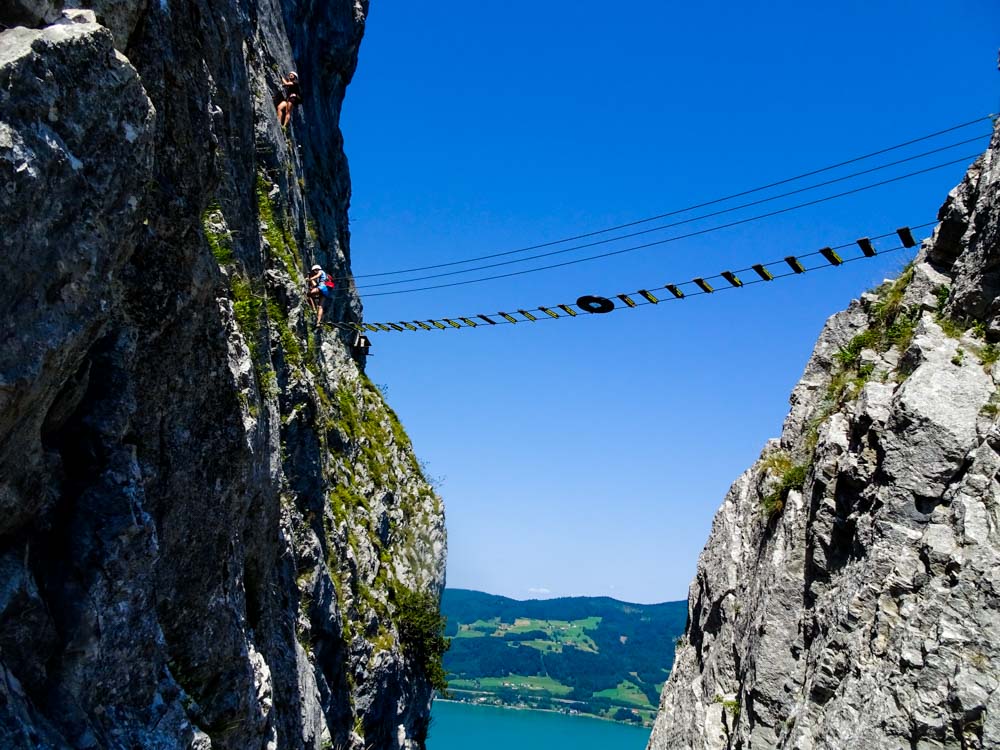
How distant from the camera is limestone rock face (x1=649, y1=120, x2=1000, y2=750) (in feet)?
34.1

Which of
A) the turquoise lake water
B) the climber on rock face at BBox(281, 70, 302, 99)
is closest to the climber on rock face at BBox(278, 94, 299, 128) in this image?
the climber on rock face at BBox(281, 70, 302, 99)

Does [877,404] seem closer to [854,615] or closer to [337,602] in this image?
[854,615]

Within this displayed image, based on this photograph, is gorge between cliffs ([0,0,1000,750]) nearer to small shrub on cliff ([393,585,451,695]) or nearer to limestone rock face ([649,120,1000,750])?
limestone rock face ([649,120,1000,750])

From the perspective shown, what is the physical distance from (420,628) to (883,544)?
21.6 metres

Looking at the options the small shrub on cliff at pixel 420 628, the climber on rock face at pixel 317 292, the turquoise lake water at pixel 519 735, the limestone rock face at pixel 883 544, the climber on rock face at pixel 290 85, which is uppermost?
the climber on rock face at pixel 290 85

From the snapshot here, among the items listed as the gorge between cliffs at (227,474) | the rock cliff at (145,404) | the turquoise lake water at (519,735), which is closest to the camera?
the rock cliff at (145,404)

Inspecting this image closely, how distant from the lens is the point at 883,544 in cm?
1204

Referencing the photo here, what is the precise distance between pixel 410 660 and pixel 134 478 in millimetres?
22199

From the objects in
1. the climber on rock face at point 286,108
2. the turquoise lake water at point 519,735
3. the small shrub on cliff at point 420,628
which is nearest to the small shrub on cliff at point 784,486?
the small shrub on cliff at point 420,628

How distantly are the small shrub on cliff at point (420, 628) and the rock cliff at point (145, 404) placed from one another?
27.1 ft

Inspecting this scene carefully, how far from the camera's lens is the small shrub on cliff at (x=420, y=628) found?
98.2ft

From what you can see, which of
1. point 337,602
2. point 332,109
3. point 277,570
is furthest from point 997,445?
A: point 332,109

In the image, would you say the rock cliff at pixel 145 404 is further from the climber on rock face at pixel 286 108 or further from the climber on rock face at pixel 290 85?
the climber on rock face at pixel 286 108

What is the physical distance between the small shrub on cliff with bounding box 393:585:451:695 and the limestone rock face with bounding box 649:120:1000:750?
1375 cm
